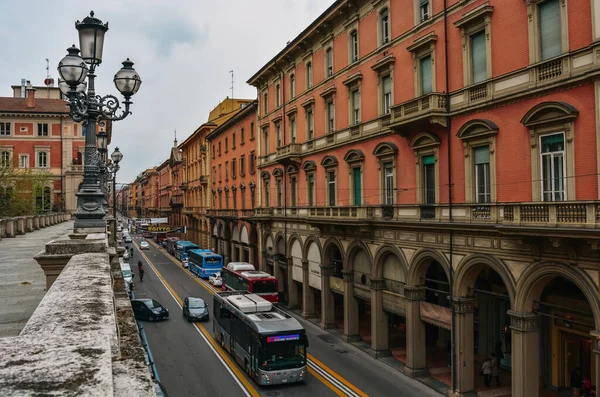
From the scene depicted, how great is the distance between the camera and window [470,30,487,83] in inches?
738

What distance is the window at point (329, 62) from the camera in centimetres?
3086

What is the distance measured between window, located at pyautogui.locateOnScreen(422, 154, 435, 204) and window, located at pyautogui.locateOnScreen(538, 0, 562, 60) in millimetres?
6589

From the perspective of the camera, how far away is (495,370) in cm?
2022

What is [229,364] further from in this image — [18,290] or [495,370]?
[18,290]

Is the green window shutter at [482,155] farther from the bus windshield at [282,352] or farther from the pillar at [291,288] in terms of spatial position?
the pillar at [291,288]

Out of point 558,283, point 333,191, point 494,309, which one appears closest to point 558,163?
point 558,283

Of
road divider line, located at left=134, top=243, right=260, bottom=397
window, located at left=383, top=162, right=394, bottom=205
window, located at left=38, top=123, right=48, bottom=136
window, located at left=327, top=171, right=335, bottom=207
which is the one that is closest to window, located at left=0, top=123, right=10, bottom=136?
window, located at left=38, top=123, right=48, bottom=136

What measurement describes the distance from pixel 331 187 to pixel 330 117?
13.9 feet

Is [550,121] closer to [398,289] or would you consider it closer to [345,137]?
[398,289]

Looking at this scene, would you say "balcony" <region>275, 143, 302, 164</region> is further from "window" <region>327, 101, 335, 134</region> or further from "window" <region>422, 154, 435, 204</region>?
"window" <region>422, 154, 435, 204</region>

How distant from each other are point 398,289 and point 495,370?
5449 millimetres

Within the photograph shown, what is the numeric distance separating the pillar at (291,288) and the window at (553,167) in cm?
2260

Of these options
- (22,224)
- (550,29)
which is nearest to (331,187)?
(550,29)

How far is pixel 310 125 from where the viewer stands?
111ft
